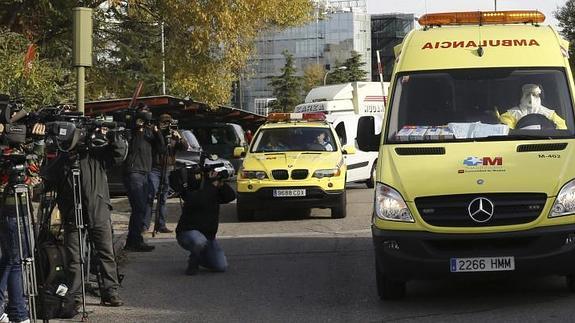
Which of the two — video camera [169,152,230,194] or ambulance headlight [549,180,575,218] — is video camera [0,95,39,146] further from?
ambulance headlight [549,180,575,218]

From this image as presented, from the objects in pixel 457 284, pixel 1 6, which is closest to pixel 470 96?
pixel 457 284

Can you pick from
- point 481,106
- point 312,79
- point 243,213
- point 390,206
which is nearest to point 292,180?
point 243,213

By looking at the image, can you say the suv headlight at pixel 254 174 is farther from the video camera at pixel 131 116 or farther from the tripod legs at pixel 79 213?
the tripod legs at pixel 79 213

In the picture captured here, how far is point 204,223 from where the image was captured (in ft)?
32.7

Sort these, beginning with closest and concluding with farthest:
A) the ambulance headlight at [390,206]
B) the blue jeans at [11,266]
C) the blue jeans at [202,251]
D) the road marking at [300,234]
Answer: the blue jeans at [11,266] → the ambulance headlight at [390,206] → the blue jeans at [202,251] → the road marking at [300,234]

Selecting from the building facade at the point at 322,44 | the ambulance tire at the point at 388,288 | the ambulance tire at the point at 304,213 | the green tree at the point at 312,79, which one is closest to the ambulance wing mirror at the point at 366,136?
the ambulance tire at the point at 388,288

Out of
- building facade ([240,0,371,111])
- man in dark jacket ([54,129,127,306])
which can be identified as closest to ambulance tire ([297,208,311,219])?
man in dark jacket ([54,129,127,306])

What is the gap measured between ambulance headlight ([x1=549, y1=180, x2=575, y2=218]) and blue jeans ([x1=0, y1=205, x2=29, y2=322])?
4.23 metres

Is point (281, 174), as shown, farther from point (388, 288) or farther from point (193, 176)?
point (388, 288)

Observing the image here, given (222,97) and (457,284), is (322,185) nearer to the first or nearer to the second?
(457,284)

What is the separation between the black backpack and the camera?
7434mm

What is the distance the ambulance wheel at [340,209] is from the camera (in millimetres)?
14578

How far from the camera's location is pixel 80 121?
733cm

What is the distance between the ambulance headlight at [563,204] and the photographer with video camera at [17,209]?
13.7 feet
